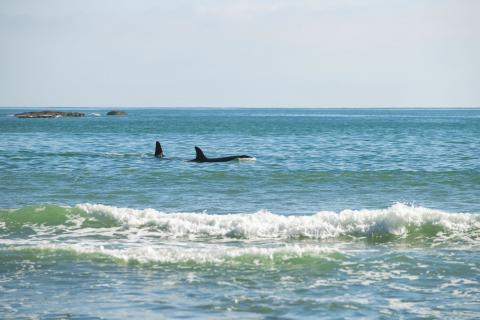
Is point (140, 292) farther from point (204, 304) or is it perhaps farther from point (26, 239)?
point (26, 239)

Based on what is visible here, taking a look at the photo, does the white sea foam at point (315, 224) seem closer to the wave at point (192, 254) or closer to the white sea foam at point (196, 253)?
the white sea foam at point (196, 253)

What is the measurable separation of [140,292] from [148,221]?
7.73 m

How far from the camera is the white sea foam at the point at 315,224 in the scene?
20.1m

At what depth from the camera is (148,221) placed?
21641 mm

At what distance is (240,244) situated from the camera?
19031 millimetres

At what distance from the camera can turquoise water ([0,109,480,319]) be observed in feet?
43.3

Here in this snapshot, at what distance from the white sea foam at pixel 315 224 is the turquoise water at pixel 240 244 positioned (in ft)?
0.15

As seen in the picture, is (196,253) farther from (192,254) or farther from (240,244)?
(240,244)

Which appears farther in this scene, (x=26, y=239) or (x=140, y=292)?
(x=26, y=239)

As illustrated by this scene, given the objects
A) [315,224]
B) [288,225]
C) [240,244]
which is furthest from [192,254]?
[315,224]

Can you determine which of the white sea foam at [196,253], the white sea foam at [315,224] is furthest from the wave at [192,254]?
the white sea foam at [315,224]

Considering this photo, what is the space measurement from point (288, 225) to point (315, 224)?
761 mm

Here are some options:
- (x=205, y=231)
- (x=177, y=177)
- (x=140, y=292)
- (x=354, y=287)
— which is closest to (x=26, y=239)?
(x=205, y=231)

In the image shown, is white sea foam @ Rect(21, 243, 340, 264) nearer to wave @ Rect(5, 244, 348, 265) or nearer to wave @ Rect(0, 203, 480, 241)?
wave @ Rect(5, 244, 348, 265)
